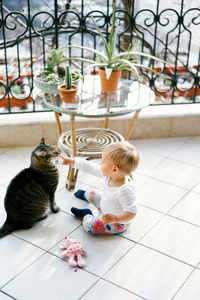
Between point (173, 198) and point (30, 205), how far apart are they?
100cm

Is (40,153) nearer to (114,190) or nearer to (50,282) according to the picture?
(114,190)

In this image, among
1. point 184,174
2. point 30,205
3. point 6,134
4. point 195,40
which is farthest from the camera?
point 195,40

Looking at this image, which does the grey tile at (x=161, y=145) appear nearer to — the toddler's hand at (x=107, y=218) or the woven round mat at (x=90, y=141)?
the woven round mat at (x=90, y=141)

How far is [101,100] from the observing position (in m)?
2.72

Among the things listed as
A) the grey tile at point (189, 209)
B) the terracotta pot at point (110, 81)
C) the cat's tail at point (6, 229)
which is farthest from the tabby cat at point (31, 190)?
the grey tile at point (189, 209)

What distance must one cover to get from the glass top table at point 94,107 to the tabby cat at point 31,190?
0.36 meters

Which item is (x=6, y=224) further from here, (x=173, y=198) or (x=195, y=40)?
(x=195, y=40)

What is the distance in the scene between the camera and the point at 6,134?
3363 mm

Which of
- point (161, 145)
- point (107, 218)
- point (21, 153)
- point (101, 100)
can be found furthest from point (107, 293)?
point (161, 145)

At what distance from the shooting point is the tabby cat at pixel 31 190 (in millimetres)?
2262

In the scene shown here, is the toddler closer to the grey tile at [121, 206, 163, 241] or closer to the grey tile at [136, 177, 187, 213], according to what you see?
the grey tile at [121, 206, 163, 241]

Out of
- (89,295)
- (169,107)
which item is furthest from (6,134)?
(89,295)

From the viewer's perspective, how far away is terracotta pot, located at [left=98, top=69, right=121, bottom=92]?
273cm

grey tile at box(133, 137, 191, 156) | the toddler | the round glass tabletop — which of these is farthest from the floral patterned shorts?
grey tile at box(133, 137, 191, 156)
